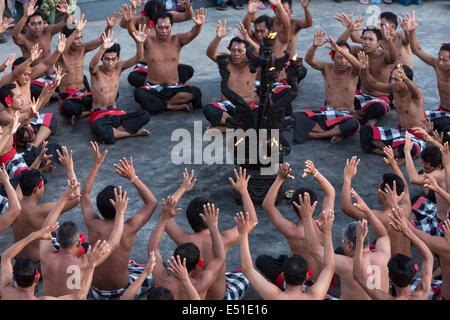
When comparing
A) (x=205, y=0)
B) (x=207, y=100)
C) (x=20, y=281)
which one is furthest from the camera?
(x=205, y=0)

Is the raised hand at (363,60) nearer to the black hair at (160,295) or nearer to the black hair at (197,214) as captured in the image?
the black hair at (197,214)

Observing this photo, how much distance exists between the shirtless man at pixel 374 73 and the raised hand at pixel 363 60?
259mm

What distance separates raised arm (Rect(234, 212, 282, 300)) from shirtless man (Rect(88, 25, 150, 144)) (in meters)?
3.70

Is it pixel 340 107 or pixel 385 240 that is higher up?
pixel 385 240

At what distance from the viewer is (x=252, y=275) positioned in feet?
15.6

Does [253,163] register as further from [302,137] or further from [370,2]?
[370,2]

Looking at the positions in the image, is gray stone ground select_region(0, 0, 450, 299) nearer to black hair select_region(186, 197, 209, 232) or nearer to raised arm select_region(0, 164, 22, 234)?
black hair select_region(186, 197, 209, 232)

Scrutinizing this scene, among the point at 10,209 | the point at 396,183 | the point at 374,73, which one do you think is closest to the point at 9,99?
the point at 10,209

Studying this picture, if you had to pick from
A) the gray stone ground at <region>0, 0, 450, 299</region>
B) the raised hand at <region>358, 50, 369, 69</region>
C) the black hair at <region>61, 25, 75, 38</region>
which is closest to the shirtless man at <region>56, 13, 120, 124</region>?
the black hair at <region>61, 25, 75, 38</region>

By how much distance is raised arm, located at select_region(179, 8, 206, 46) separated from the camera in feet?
28.0

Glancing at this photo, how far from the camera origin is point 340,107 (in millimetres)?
8562

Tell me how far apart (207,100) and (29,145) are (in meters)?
2.52

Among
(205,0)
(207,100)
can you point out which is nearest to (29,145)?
(207,100)

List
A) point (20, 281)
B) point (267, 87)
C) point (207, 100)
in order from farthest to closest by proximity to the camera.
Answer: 1. point (207, 100)
2. point (267, 87)
3. point (20, 281)
